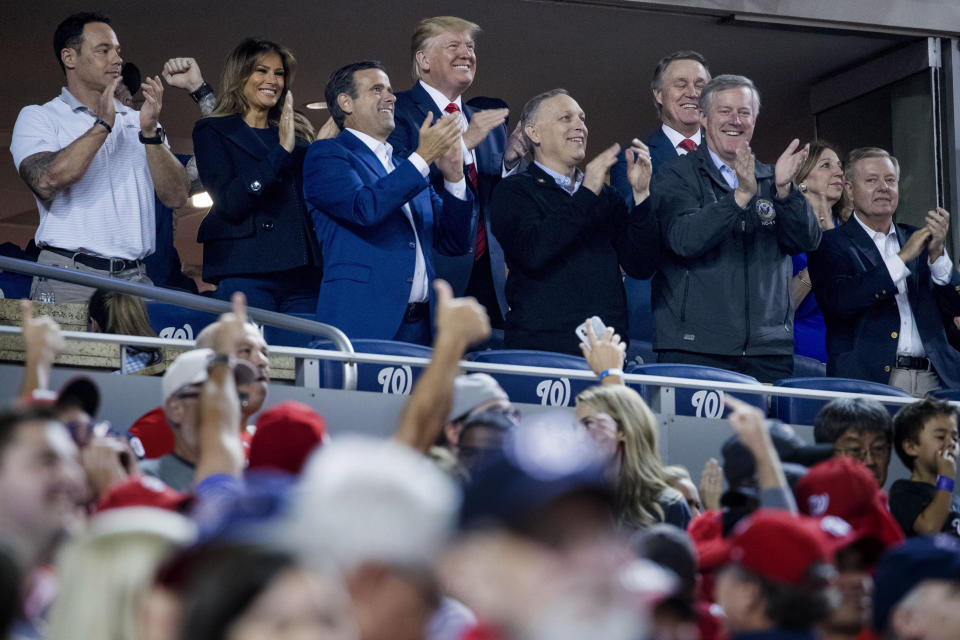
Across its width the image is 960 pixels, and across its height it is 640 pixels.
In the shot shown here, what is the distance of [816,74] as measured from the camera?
9.24 metres

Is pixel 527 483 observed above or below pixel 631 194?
below

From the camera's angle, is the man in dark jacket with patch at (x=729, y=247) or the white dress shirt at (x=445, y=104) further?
the white dress shirt at (x=445, y=104)

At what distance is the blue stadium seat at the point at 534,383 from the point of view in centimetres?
513

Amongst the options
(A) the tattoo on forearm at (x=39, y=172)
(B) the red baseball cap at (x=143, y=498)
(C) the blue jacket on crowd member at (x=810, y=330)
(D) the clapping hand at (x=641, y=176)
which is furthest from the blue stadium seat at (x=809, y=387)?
(B) the red baseball cap at (x=143, y=498)

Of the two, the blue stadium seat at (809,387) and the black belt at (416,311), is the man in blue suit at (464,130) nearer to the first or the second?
the black belt at (416,311)

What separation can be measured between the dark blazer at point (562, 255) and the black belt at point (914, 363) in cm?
133

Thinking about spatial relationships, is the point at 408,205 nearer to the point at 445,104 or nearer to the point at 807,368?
the point at 445,104

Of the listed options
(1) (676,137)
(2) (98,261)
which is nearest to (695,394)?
(1) (676,137)

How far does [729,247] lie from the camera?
5707 mm

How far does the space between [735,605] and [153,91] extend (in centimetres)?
374

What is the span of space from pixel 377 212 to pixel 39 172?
129cm

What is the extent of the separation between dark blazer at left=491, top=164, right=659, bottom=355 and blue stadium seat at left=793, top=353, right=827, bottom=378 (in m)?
1.14

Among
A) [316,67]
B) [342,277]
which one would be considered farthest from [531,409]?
[316,67]

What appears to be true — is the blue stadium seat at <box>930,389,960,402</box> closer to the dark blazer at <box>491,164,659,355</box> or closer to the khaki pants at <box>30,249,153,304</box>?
the dark blazer at <box>491,164,659,355</box>
